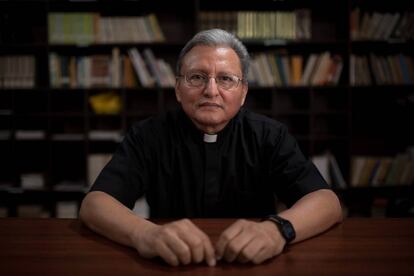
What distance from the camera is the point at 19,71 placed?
11.7ft

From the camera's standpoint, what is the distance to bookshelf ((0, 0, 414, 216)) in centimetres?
348

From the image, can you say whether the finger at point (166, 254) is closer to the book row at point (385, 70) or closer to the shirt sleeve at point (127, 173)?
the shirt sleeve at point (127, 173)

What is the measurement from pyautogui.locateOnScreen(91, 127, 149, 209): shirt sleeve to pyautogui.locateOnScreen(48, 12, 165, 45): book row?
213cm

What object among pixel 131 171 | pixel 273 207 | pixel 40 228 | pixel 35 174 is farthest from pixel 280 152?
pixel 35 174

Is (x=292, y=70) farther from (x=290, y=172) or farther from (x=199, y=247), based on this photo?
(x=199, y=247)

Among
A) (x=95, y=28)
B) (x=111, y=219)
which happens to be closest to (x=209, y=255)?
(x=111, y=219)

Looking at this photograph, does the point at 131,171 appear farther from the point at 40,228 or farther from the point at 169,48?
the point at 169,48

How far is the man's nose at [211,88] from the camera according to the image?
1.39 metres

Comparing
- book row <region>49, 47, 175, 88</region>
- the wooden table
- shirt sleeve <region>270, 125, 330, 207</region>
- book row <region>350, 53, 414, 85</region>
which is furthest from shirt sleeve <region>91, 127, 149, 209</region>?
book row <region>350, 53, 414, 85</region>

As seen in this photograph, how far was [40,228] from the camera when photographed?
3.54ft

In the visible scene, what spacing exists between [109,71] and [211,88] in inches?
90.8

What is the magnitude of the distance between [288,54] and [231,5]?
2.16 feet

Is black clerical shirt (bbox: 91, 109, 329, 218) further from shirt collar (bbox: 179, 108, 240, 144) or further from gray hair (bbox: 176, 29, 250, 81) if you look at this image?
gray hair (bbox: 176, 29, 250, 81)

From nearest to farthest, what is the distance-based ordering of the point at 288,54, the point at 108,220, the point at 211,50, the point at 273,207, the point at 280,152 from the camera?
the point at 108,220, the point at 211,50, the point at 280,152, the point at 273,207, the point at 288,54
